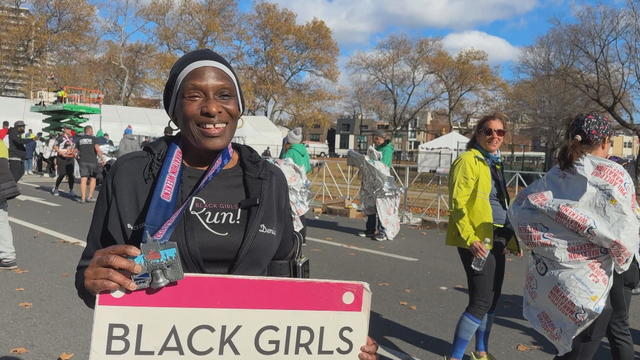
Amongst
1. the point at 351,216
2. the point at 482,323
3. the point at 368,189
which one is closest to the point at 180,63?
the point at 482,323

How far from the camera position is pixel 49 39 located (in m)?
46.1

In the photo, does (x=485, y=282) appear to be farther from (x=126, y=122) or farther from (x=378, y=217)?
(x=126, y=122)

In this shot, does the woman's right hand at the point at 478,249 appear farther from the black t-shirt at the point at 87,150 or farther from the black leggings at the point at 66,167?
the black leggings at the point at 66,167

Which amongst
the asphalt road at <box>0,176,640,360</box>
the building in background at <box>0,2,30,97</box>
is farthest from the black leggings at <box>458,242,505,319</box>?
the building in background at <box>0,2,30,97</box>

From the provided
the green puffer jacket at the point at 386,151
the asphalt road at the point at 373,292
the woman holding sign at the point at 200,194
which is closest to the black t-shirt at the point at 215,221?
the woman holding sign at the point at 200,194

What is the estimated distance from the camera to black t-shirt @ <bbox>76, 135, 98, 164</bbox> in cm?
1252

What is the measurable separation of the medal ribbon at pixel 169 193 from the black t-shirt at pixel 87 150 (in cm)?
1188

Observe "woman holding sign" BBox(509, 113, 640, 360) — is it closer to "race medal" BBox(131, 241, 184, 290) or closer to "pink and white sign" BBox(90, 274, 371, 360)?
"pink and white sign" BBox(90, 274, 371, 360)

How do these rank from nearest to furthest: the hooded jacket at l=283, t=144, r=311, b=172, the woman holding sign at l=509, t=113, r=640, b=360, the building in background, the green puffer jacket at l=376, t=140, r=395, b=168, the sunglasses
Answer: the woman holding sign at l=509, t=113, r=640, b=360 → the sunglasses → the hooded jacket at l=283, t=144, r=311, b=172 → the green puffer jacket at l=376, t=140, r=395, b=168 → the building in background

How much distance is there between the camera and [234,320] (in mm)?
1587

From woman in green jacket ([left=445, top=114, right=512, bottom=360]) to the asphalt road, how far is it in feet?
2.31

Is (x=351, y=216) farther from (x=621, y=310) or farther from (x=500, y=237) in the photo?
(x=621, y=310)

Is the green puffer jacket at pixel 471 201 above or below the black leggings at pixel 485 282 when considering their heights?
above

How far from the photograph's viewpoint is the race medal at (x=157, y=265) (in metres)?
1.35
